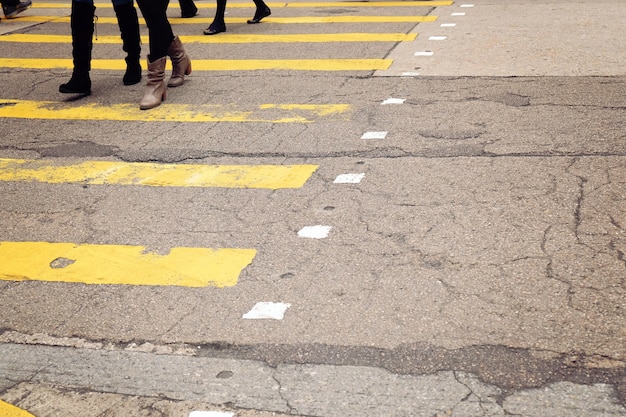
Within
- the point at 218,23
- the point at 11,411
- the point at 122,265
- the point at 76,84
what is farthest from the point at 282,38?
the point at 11,411

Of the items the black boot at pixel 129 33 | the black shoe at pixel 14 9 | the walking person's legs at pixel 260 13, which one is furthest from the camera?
the black shoe at pixel 14 9

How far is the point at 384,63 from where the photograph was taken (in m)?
8.35

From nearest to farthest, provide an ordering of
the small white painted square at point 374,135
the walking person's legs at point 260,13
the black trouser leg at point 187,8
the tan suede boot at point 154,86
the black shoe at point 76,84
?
the small white painted square at point 374,135 → the tan suede boot at point 154,86 → the black shoe at point 76,84 → the walking person's legs at point 260,13 → the black trouser leg at point 187,8

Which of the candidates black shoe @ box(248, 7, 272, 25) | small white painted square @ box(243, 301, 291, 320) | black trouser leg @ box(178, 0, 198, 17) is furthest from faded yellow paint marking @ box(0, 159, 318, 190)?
black trouser leg @ box(178, 0, 198, 17)

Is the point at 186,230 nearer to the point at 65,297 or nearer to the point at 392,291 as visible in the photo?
the point at 65,297

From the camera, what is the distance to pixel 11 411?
332cm

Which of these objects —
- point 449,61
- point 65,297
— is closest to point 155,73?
point 449,61

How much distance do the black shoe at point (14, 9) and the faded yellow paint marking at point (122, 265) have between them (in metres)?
8.57

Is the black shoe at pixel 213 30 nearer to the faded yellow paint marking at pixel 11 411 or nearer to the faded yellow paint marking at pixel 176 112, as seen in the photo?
the faded yellow paint marking at pixel 176 112

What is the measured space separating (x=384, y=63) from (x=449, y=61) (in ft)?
2.10

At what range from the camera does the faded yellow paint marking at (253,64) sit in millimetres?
8289

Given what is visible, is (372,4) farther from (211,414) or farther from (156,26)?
(211,414)


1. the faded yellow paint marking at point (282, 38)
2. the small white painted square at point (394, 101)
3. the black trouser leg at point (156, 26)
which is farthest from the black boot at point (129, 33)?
the small white painted square at point (394, 101)

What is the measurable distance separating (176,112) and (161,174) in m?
1.52
